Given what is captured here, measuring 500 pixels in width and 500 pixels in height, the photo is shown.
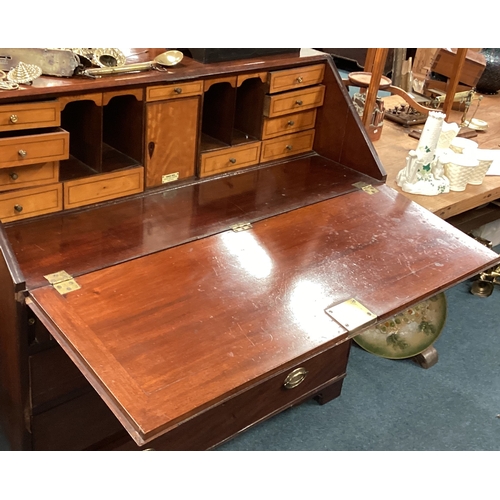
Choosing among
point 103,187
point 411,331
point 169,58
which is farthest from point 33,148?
point 411,331

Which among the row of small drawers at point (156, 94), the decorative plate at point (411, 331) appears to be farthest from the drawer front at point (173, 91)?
the decorative plate at point (411, 331)

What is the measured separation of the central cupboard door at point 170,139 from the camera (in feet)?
5.41

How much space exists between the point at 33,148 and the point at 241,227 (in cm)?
52

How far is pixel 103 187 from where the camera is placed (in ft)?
5.31

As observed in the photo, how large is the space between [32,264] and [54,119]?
0.32 meters

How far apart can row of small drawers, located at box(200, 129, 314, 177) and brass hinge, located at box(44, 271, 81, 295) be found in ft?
1.94

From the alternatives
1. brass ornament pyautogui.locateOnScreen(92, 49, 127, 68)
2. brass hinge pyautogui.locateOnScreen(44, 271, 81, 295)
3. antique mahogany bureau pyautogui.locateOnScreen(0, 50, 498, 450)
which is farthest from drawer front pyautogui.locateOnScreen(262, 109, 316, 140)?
brass hinge pyautogui.locateOnScreen(44, 271, 81, 295)

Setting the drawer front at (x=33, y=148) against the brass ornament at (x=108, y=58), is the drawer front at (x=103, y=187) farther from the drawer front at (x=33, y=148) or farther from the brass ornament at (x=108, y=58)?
the brass ornament at (x=108, y=58)

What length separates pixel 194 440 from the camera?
1712 millimetres

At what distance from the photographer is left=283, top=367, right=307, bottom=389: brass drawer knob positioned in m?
1.81

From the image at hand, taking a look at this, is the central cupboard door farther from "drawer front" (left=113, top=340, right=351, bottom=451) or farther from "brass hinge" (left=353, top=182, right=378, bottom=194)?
"drawer front" (left=113, top=340, right=351, bottom=451)

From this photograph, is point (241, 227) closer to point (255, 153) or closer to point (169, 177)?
point (169, 177)

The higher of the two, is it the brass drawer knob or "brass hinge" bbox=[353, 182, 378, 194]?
"brass hinge" bbox=[353, 182, 378, 194]

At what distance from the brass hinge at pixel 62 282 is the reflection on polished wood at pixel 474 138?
1216 millimetres
